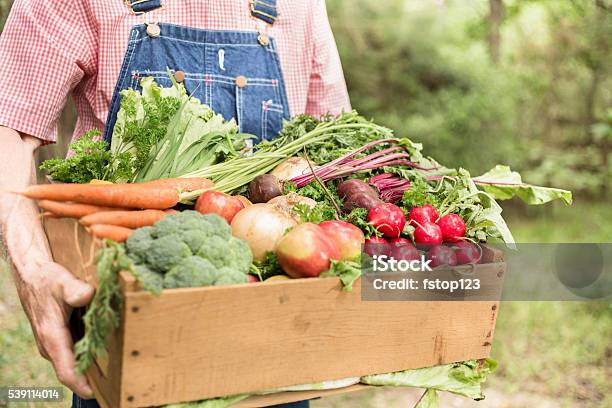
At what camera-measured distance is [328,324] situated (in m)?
1.63

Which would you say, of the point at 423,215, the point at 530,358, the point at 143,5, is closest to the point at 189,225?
the point at 423,215

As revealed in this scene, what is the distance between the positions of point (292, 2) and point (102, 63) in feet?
2.49

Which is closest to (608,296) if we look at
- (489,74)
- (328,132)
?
(489,74)

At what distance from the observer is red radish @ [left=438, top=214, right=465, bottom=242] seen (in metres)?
1.94

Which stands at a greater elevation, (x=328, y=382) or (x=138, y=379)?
(x=138, y=379)

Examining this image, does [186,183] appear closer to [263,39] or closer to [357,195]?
[357,195]

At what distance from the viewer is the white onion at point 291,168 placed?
216cm

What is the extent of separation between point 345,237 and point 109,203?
25.7 inches

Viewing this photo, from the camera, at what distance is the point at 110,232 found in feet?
5.16

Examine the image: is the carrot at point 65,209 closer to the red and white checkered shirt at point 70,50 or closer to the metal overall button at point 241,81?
the red and white checkered shirt at point 70,50

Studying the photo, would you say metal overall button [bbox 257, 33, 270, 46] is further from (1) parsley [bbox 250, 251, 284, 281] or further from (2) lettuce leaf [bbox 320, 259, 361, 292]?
(2) lettuce leaf [bbox 320, 259, 361, 292]

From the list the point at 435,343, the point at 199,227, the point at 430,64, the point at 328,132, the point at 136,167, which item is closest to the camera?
the point at 199,227

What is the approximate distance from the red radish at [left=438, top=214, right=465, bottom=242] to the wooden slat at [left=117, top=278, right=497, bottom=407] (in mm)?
210

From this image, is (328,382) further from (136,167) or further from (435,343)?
(136,167)
